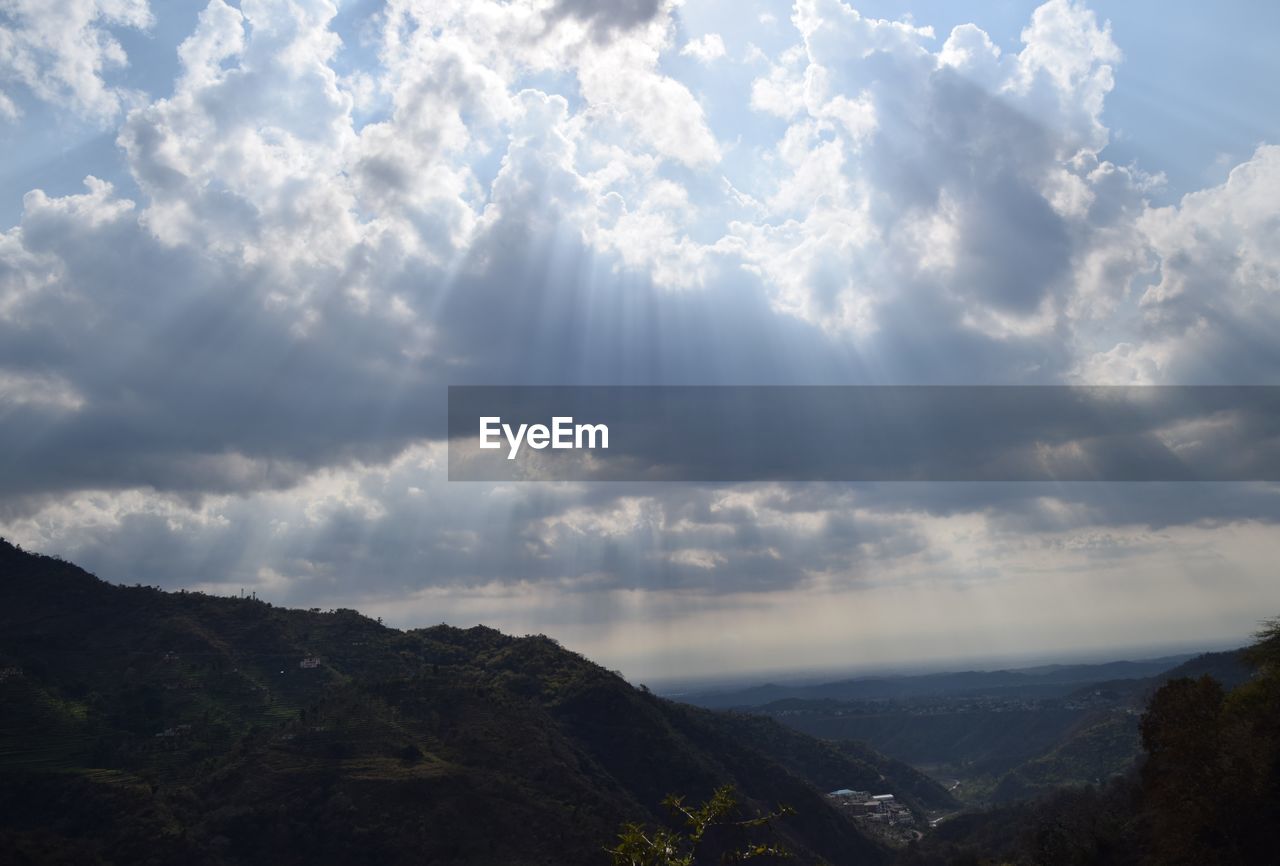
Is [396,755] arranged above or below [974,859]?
above

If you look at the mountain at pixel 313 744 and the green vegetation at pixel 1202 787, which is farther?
the mountain at pixel 313 744

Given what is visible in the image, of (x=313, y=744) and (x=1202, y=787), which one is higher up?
(x=1202, y=787)

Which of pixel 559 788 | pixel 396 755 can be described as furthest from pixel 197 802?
pixel 559 788

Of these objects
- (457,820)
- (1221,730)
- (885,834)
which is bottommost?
(885,834)

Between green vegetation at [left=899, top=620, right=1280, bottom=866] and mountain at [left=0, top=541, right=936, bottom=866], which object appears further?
mountain at [left=0, top=541, right=936, bottom=866]

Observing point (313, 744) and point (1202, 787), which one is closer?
point (1202, 787)

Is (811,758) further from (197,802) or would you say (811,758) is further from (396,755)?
(197,802)

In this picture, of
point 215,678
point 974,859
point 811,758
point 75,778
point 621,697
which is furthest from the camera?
point 811,758

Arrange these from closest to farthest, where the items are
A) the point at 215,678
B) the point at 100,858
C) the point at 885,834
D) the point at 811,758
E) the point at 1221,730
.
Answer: the point at 1221,730 → the point at 100,858 → the point at 215,678 → the point at 885,834 → the point at 811,758
